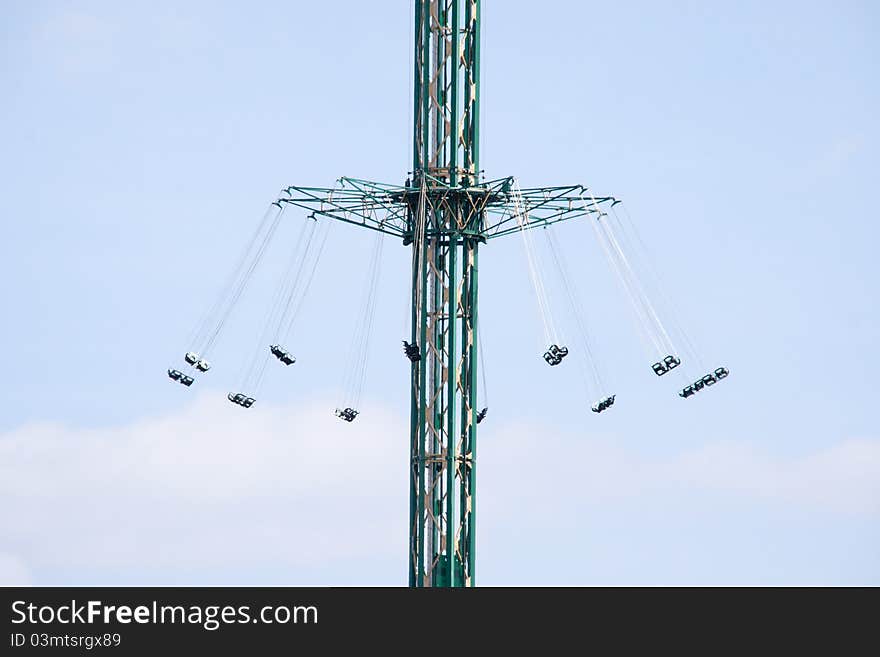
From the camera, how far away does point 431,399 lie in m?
93.8
